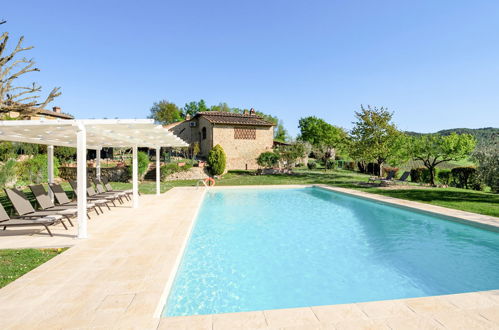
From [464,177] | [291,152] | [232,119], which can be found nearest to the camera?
[464,177]

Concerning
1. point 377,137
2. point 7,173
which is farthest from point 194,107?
point 7,173

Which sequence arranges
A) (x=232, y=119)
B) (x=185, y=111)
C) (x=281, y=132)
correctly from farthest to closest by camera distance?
(x=281, y=132) → (x=185, y=111) → (x=232, y=119)

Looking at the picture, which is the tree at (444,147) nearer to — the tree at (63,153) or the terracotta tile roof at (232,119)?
the terracotta tile roof at (232,119)

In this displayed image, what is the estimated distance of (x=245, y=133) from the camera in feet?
93.3

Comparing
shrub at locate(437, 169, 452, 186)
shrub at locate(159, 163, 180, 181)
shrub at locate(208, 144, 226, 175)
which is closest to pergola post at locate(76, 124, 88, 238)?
shrub at locate(159, 163, 180, 181)

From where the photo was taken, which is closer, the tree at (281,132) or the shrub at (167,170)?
the shrub at (167,170)

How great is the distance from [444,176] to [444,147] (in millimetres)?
3796

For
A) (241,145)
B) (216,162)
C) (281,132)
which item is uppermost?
(281,132)

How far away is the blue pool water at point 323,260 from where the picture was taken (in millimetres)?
4637

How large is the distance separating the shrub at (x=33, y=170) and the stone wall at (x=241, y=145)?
47.0ft

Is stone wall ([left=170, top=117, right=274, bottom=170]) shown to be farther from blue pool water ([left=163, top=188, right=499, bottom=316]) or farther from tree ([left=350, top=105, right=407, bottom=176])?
blue pool water ([left=163, top=188, right=499, bottom=316])

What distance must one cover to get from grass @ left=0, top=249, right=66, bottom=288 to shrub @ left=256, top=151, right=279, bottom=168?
22653 mm

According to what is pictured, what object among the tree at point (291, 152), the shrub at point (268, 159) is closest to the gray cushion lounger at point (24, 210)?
the shrub at point (268, 159)

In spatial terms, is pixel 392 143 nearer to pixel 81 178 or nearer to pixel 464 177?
pixel 464 177
